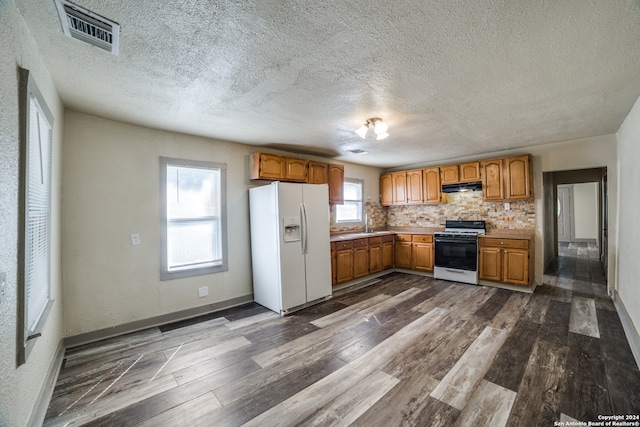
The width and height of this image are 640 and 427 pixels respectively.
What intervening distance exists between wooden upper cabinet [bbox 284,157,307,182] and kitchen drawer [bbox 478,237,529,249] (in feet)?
10.7

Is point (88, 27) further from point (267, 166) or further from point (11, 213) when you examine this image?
point (267, 166)

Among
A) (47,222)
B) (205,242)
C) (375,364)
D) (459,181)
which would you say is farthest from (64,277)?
(459,181)

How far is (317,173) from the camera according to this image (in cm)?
467

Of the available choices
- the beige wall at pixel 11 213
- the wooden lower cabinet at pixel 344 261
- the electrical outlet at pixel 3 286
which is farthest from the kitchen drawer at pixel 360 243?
the electrical outlet at pixel 3 286

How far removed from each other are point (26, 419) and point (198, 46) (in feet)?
7.91

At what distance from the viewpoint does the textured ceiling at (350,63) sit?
4.71 feet

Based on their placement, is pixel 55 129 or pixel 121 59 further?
pixel 55 129

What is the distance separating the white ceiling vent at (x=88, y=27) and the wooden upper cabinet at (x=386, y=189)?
533 cm

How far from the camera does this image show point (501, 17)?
147 cm

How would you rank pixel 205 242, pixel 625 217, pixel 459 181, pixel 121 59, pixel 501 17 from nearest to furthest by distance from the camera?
pixel 501 17, pixel 121 59, pixel 625 217, pixel 205 242, pixel 459 181

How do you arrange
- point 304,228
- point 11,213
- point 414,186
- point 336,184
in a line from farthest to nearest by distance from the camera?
point 414,186 < point 336,184 < point 304,228 < point 11,213

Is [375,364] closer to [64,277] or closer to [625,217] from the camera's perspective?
[64,277]

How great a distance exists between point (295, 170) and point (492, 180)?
11.5ft

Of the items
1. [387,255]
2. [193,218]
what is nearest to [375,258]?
[387,255]
